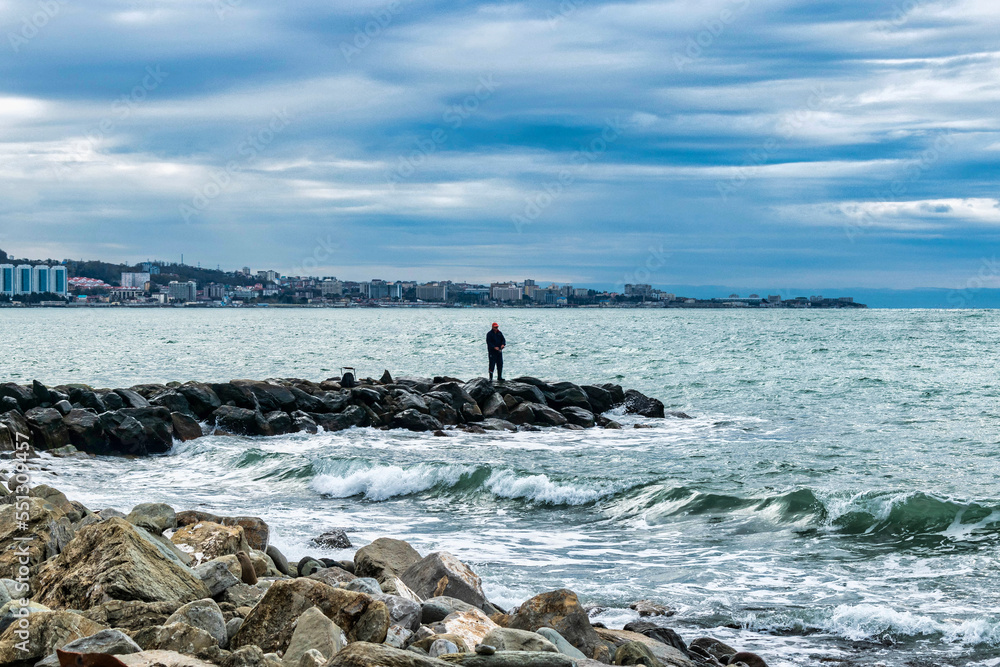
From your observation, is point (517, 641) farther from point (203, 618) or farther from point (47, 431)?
point (47, 431)

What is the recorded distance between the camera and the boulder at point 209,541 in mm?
7820

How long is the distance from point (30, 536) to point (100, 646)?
3245mm

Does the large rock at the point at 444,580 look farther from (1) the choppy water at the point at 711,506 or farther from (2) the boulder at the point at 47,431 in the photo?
(2) the boulder at the point at 47,431

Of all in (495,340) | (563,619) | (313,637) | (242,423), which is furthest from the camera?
(495,340)

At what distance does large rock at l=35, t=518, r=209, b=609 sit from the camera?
6051 mm

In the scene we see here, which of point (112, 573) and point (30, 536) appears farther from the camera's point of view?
point (30, 536)

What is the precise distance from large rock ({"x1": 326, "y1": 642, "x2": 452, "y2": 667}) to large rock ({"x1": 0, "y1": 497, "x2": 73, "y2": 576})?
12.3ft

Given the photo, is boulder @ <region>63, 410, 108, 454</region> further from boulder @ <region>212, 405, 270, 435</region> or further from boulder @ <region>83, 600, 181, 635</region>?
boulder @ <region>83, 600, 181, 635</region>

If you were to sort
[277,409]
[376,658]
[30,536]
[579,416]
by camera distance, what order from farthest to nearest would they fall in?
[579,416] < [277,409] < [30,536] < [376,658]

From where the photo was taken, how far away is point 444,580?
7914 millimetres

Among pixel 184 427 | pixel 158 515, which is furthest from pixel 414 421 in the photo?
pixel 158 515

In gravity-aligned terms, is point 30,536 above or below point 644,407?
above

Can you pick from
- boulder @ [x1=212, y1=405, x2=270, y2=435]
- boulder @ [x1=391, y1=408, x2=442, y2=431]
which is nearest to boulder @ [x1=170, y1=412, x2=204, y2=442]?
boulder @ [x1=212, y1=405, x2=270, y2=435]

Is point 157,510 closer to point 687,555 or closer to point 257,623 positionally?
point 257,623
